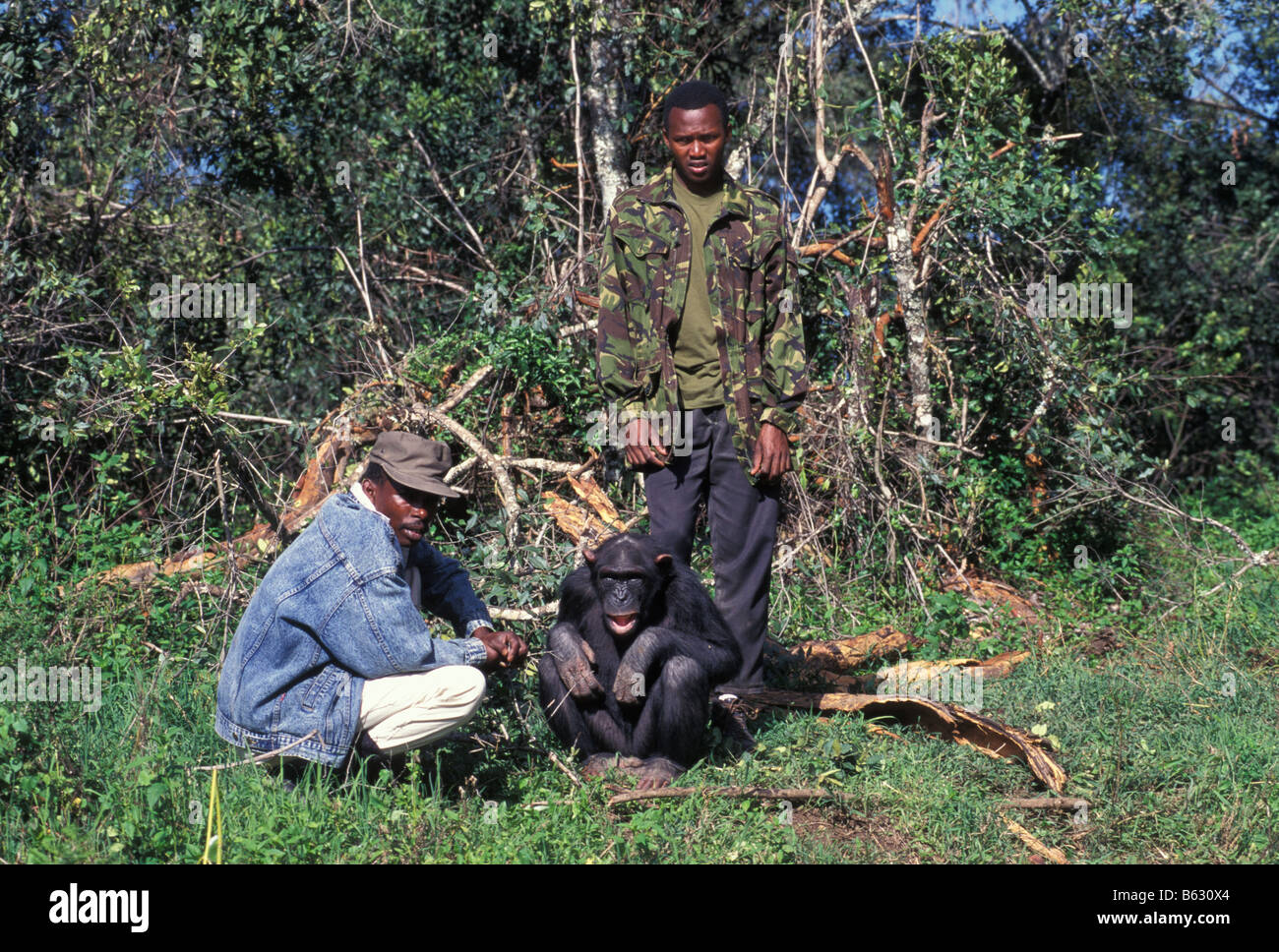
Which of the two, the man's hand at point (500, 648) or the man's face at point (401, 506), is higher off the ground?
Answer: the man's face at point (401, 506)

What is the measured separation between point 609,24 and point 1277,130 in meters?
6.74

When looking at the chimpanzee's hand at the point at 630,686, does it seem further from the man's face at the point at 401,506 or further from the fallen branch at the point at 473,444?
the fallen branch at the point at 473,444

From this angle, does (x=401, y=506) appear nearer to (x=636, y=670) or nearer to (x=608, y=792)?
(x=636, y=670)

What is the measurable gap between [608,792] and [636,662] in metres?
0.49

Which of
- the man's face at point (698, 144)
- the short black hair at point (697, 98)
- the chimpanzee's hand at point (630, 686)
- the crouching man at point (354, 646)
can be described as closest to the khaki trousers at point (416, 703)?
the crouching man at point (354, 646)

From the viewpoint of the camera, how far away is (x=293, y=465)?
8484 mm

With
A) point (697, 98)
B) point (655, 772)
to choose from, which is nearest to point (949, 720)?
point (655, 772)

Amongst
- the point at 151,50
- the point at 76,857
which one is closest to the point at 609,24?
the point at 151,50

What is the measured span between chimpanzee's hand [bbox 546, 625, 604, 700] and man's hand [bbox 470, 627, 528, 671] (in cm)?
26

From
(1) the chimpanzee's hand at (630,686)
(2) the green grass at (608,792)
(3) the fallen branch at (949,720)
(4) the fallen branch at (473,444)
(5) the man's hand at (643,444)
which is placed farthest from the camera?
(4) the fallen branch at (473,444)

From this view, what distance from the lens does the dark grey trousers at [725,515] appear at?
525 centimetres

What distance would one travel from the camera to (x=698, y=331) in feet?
17.2

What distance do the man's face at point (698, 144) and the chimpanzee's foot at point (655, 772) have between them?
232 cm

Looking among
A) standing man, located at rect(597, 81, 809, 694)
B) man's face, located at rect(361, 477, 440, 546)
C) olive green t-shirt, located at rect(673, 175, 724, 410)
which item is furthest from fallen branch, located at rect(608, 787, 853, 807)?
olive green t-shirt, located at rect(673, 175, 724, 410)
